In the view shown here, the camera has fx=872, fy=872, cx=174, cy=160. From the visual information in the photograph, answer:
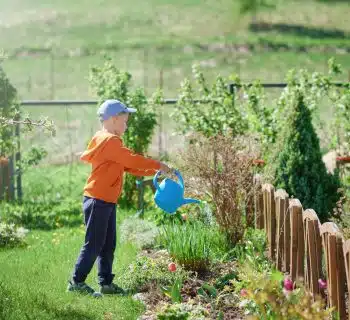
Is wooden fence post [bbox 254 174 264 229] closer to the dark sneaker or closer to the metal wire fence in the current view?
the dark sneaker

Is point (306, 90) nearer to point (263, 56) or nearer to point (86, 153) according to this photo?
point (86, 153)

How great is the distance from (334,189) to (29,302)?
365 cm

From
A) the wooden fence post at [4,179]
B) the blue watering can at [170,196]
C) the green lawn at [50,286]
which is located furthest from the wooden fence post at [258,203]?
the wooden fence post at [4,179]

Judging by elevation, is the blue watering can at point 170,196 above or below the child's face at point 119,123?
below

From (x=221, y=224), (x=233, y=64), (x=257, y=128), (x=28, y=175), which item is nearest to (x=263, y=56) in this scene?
(x=233, y=64)

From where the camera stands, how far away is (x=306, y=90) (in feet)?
36.4

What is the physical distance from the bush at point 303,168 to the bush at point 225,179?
849 millimetres

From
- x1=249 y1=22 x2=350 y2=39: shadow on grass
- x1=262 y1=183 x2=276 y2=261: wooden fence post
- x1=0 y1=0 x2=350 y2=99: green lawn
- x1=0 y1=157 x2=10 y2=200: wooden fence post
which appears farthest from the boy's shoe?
x1=249 y1=22 x2=350 y2=39: shadow on grass

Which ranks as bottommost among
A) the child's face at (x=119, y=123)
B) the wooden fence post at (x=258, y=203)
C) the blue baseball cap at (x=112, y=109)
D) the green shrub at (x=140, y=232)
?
the green shrub at (x=140, y=232)

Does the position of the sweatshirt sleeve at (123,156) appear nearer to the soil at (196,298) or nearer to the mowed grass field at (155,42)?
the soil at (196,298)

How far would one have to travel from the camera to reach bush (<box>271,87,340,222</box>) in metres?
8.59

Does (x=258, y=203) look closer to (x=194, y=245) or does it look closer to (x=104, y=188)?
(x=194, y=245)

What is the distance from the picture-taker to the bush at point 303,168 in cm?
859

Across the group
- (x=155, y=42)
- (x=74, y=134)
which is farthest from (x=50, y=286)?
(x=155, y=42)
